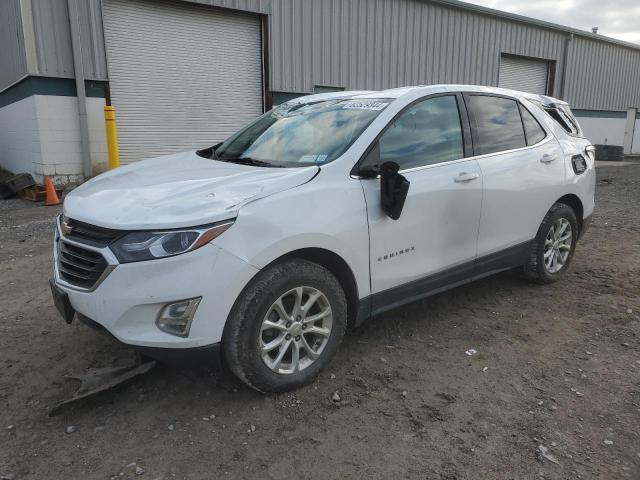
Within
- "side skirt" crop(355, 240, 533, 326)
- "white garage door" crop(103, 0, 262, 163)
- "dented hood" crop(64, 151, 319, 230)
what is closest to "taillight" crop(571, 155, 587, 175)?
"side skirt" crop(355, 240, 533, 326)

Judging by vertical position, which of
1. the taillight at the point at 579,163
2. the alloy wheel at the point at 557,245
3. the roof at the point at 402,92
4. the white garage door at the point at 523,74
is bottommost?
the alloy wheel at the point at 557,245

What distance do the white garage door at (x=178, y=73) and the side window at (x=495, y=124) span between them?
8693 millimetres

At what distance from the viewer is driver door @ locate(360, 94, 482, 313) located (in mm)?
3213

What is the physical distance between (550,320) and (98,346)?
133 inches

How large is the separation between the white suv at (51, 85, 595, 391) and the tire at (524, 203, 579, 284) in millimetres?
54

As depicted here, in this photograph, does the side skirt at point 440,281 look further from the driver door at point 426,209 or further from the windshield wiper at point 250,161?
the windshield wiper at point 250,161

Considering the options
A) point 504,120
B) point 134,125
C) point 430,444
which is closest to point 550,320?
point 504,120

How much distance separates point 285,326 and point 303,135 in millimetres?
1402

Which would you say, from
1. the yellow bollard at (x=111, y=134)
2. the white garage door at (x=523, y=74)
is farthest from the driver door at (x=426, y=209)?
the white garage door at (x=523, y=74)

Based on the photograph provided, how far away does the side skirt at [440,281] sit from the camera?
10.7 feet

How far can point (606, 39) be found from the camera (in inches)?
874

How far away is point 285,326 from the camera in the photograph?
286cm

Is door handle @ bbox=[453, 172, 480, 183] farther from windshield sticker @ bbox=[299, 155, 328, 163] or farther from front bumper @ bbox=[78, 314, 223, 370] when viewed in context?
front bumper @ bbox=[78, 314, 223, 370]

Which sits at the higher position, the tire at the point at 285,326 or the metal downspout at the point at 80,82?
the metal downspout at the point at 80,82
